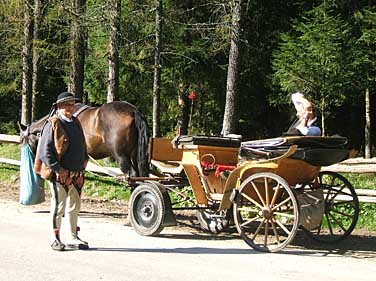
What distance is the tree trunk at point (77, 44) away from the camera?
17656mm

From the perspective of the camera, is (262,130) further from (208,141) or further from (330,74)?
(208,141)

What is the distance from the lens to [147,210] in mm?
9070

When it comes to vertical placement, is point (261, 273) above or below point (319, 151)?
below

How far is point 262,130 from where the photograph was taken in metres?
25.2

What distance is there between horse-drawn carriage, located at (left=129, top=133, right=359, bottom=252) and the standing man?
1356mm

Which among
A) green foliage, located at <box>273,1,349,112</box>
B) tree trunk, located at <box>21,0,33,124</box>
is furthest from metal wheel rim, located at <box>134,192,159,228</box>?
tree trunk, located at <box>21,0,33,124</box>

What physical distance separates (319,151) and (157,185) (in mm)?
2437

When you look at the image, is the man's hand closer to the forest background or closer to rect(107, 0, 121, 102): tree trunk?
the forest background

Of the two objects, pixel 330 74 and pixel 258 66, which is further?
pixel 258 66

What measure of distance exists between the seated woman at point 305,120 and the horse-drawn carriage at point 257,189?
1.35 feet

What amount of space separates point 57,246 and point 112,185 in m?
6.13

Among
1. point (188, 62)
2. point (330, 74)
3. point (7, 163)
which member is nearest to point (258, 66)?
point (188, 62)

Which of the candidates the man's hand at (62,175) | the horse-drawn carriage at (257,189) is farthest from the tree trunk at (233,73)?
the man's hand at (62,175)

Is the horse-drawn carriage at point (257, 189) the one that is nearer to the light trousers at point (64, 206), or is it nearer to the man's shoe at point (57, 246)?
the light trousers at point (64, 206)
